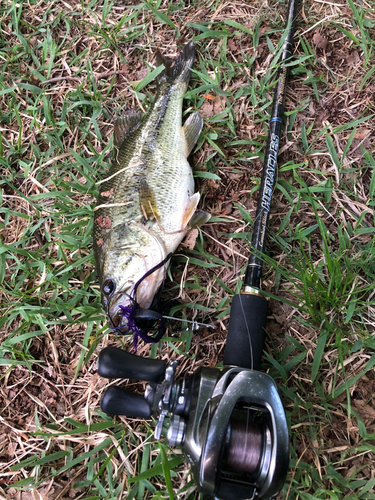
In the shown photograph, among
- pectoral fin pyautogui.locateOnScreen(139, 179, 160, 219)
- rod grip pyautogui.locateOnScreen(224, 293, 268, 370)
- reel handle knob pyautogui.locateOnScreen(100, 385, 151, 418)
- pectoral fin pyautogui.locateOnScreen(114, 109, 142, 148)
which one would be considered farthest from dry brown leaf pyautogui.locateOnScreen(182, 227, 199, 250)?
reel handle knob pyautogui.locateOnScreen(100, 385, 151, 418)

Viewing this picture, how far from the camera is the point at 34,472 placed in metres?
2.64

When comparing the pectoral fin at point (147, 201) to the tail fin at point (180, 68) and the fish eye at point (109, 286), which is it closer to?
the fish eye at point (109, 286)

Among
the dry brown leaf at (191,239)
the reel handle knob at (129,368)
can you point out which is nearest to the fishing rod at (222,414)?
the reel handle knob at (129,368)

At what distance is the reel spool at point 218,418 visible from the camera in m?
1.54

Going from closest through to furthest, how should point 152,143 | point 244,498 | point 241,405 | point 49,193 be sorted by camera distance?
point 244,498
point 241,405
point 152,143
point 49,193

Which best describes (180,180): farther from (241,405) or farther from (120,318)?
(241,405)

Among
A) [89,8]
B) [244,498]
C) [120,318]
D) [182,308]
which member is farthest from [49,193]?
[244,498]

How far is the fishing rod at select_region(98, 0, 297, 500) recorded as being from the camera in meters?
1.54

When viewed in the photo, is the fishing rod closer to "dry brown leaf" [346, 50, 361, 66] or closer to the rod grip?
the rod grip

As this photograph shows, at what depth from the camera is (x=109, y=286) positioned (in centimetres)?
256

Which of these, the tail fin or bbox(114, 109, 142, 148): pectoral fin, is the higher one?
the tail fin

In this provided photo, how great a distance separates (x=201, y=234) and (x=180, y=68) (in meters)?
1.49

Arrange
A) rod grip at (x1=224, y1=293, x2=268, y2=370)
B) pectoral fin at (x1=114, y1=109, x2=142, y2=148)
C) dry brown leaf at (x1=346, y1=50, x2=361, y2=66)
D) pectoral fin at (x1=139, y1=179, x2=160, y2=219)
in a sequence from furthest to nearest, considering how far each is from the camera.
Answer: pectoral fin at (x1=114, y1=109, x2=142, y2=148) → dry brown leaf at (x1=346, y1=50, x2=361, y2=66) → pectoral fin at (x1=139, y1=179, x2=160, y2=219) → rod grip at (x1=224, y1=293, x2=268, y2=370)

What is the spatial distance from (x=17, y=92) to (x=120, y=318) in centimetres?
252
